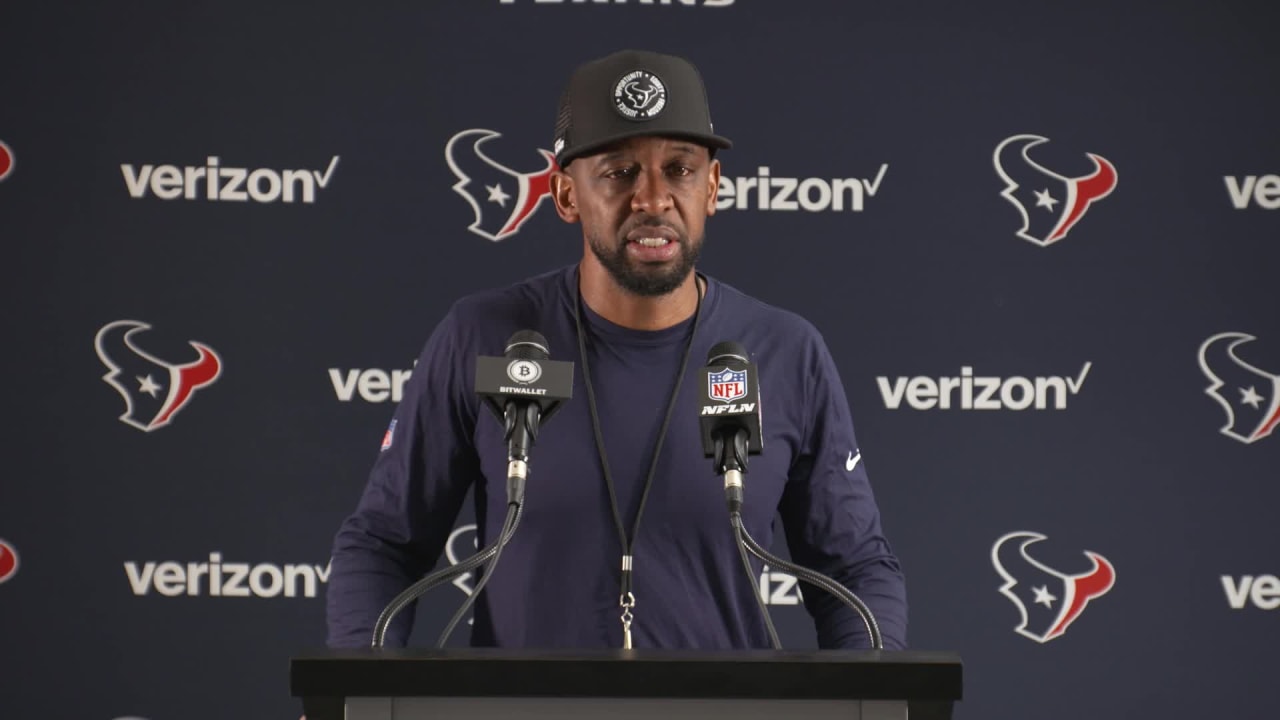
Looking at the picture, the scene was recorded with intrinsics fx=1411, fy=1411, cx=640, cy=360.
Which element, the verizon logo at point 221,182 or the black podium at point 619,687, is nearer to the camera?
the black podium at point 619,687

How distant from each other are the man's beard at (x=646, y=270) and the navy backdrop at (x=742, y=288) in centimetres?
111

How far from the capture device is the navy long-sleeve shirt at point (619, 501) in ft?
5.65

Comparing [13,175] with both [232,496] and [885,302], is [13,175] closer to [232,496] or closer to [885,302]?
[232,496]

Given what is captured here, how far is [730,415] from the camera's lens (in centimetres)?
127

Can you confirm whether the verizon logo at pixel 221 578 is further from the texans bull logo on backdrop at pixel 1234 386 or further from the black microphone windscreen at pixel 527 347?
the texans bull logo on backdrop at pixel 1234 386

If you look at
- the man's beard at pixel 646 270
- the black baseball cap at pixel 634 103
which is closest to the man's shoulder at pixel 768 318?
the man's beard at pixel 646 270

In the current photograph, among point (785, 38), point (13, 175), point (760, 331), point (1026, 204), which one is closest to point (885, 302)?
point (1026, 204)

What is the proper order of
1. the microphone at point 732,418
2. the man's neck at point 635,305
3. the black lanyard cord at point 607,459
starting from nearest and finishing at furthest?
1. the microphone at point 732,418
2. the black lanyard cord at point 607,459
3. the man's neck at point 635,305

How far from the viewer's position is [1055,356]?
9.40ft

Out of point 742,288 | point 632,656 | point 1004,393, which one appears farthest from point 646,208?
point 1004,393

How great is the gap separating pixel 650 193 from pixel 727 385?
514 millimetres

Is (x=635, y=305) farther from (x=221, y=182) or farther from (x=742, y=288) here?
(x=221, y=182)

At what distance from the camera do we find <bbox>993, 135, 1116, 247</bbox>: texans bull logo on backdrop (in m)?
2.88

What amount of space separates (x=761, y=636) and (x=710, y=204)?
563mm
